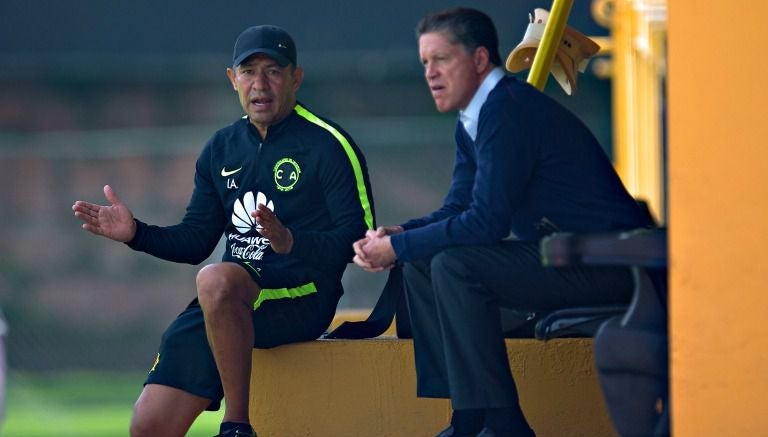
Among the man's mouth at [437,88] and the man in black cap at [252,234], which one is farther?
the man in black cap at [252,234]

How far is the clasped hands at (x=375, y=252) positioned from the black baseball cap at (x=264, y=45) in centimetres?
103

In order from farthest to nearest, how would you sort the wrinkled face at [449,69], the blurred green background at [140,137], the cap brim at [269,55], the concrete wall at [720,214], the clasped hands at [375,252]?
the blurred green background at [140,137] → the cap brim at [269,55] → the wrinkled face at [449,69] → the clasped hands at [375,252] → the concrete wall at [720,214]

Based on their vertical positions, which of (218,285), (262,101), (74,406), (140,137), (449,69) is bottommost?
(74,406)

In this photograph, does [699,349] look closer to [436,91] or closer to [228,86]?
[436,91]

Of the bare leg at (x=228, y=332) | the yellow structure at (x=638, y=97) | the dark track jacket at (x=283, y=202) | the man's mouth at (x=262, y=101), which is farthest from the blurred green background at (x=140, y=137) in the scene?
the bare leg at (x=228, y=332)

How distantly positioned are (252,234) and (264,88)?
53 centimetres

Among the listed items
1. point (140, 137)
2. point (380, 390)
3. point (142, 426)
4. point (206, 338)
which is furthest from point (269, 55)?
point (140, 137)

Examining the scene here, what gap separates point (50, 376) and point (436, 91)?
9.69 metres

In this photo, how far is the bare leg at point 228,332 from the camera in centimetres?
510

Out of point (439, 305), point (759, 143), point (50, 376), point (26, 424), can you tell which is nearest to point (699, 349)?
point (759, 143)

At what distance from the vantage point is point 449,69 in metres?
4.91

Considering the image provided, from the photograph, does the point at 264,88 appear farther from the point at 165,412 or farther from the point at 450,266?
the point at 450,266

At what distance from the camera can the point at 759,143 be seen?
3.54 m

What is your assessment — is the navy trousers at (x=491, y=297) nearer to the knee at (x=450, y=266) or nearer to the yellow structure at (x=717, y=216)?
the knee at (x=450, y=266)
